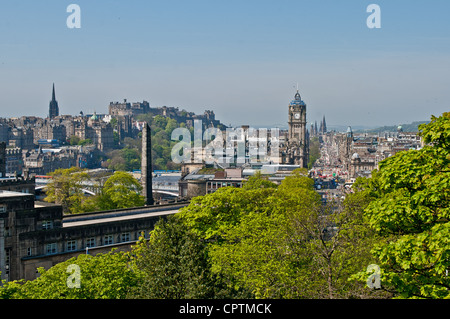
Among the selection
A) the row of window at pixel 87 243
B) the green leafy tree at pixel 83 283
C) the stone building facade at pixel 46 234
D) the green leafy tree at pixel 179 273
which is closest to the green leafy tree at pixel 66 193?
the stone building facade at pixel 46 234

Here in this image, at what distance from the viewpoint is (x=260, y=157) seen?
5728 inches

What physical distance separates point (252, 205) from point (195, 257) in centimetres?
1649

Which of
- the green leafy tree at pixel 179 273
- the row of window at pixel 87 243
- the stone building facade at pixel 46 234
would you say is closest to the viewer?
the green leafy tree at pixel 179 273

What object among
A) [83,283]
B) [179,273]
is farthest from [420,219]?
[83,283]

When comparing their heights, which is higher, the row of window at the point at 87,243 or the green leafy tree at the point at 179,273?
the green leafy tree at the point at 179,273

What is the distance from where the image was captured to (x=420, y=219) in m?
13.7

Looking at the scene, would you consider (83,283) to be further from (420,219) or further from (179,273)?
(420,219)

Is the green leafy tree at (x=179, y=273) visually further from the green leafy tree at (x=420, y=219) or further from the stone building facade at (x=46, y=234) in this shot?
the stone building facade at (x=46, y=234)

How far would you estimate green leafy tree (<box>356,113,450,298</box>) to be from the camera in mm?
12305

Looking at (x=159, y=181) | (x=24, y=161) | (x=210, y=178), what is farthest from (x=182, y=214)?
(x=24, y=161)

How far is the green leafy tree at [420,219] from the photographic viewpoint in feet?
40.4

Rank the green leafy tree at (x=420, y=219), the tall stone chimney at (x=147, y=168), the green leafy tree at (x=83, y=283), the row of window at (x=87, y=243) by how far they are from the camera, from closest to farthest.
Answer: the green leafy tree at (x=420, y=219) < the green leafy tree at (x=83, y=283) < the row of window at (x=87, y=243) < the tall stone chimney at (x=147, y=168)

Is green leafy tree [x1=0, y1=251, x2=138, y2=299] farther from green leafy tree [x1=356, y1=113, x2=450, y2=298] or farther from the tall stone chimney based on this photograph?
the tall stone chimney
